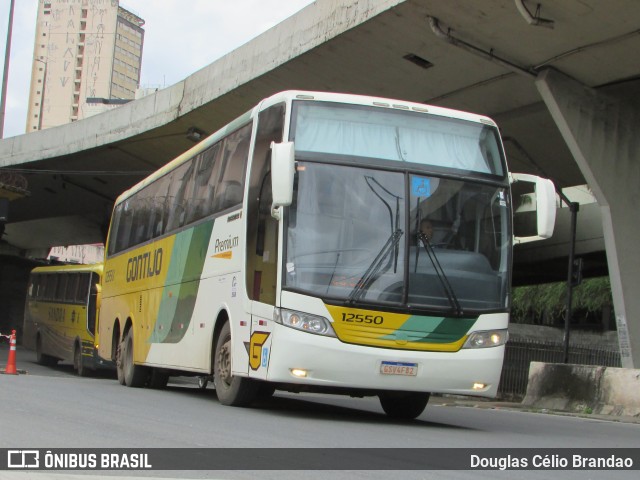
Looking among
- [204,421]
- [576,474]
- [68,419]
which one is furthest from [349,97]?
[576,474]

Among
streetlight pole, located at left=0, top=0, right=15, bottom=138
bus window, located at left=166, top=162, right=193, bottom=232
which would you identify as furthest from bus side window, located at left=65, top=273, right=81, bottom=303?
bus window, located at left=166, top=162, right=193, bottom=232

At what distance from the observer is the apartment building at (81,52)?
145000mm

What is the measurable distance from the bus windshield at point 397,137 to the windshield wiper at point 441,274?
0.92 meters

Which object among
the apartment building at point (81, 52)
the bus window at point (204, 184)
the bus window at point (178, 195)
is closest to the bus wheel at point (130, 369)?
the bus window at point (178, 195)

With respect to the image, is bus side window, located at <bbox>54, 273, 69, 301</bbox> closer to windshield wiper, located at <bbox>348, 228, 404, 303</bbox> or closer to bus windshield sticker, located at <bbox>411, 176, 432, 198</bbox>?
bus windshield sticker, located at <bbox>411, 176, 432, 198</bbox>

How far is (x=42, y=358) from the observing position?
120 feet

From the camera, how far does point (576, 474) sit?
24.9 feet

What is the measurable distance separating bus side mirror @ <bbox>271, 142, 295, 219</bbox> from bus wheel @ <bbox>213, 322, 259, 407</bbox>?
8.40 ft

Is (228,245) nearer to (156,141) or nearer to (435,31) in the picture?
(435,31)

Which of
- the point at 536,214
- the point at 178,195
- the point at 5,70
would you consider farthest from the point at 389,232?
the point at 5,70

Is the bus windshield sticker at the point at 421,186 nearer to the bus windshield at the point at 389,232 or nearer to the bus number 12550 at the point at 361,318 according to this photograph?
the bus windshield at the point at 389,232

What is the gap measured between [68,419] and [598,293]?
42.1 metres

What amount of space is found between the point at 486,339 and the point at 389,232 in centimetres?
157

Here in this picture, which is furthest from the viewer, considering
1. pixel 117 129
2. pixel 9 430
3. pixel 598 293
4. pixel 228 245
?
pixel 598 293
